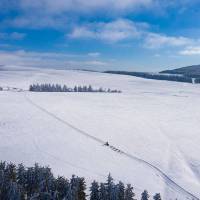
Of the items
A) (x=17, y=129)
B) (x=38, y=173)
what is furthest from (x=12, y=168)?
(x=17, y=129)

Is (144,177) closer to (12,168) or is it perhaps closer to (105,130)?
(12,168)

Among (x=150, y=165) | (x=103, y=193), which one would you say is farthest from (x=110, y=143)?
(x=103, y=193)

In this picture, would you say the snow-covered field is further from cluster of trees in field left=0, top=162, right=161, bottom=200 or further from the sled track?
cluster of trees in field left=0, top=162, right=161, bottom=200

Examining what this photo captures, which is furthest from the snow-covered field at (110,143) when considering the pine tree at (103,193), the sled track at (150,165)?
the pine tree at (103,193)

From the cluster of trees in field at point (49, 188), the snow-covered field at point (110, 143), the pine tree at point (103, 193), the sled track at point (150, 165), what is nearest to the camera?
the cluster of trees in field at point (49, 188)

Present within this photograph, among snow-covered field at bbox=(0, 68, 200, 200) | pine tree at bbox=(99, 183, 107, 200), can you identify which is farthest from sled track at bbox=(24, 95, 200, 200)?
pine tree at bbox=(99, 183, 107, 200)

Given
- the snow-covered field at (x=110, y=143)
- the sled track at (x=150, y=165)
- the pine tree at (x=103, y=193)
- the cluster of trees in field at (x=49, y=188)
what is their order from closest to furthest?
the cluster of trees in field at (x=49, y=188), the pine tree at (x=103, y=193), the sled track at (x=150, y=165), the snow-covered field at (x=110, y=143)

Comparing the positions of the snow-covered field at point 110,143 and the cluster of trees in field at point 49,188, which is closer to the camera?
the cluster of trees in field at point 49,188

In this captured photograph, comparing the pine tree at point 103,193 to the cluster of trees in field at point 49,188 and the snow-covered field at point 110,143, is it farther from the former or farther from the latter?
the snow-covered field at point 110,143

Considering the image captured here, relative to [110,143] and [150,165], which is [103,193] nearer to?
[150,165]
